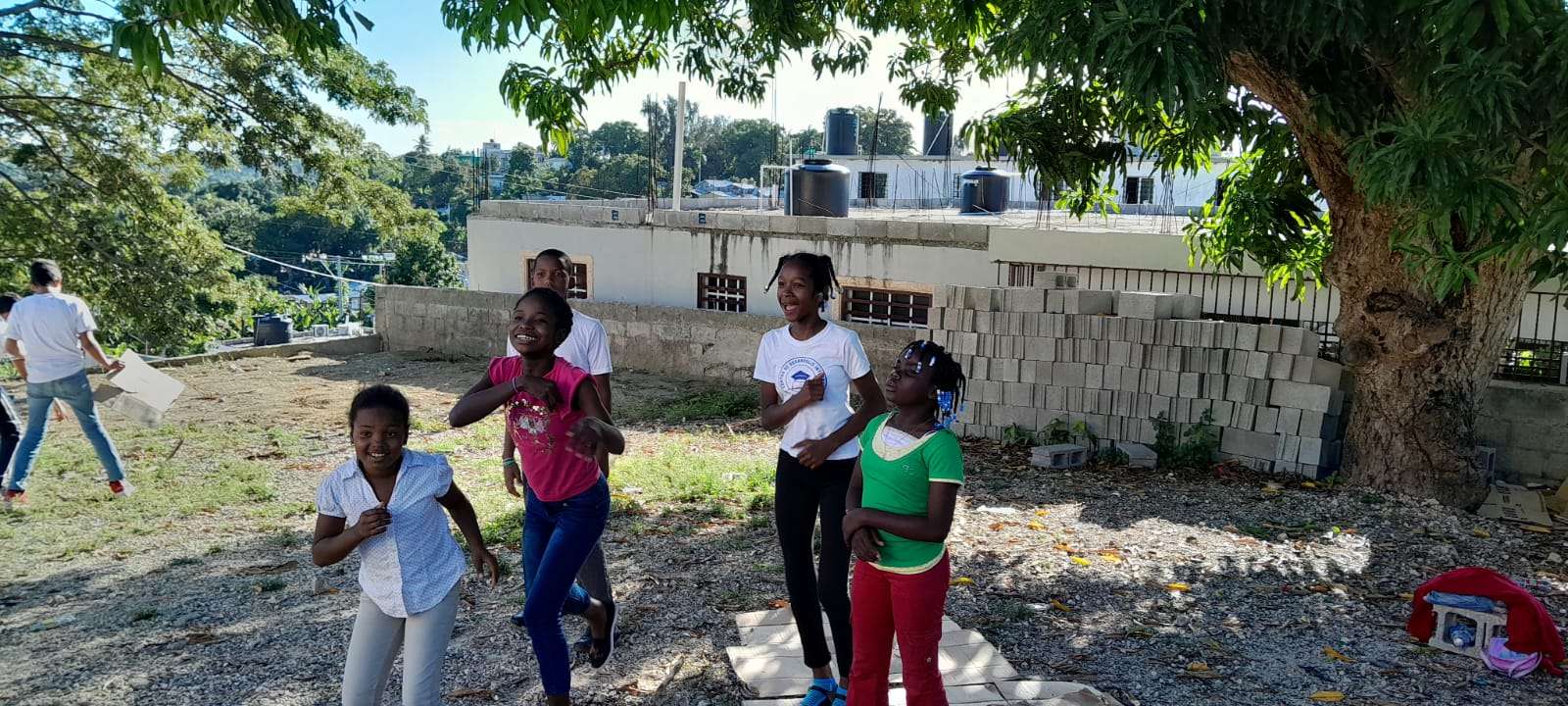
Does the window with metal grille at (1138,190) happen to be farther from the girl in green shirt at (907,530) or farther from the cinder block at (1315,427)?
the girl in green shirt at (907,530)

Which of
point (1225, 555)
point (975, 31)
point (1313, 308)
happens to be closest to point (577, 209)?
point (975, 31)

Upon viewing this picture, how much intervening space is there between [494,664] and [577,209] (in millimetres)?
13729

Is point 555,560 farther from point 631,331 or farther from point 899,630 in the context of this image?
point 631,331

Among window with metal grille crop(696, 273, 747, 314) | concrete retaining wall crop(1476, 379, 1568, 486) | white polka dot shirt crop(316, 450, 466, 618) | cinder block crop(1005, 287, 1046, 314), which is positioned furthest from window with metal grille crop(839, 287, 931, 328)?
white polka dot shirt crop(316, 450, 466, 618)

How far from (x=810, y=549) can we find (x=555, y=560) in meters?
0.89

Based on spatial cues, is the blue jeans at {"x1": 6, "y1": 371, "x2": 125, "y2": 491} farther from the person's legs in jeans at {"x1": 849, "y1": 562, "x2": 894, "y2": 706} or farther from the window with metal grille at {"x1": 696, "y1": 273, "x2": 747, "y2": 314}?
the window with metal grille at {"x1": 696, "y1": 273, "x2": 747, "y2": 314}

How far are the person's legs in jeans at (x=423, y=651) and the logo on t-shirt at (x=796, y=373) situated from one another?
1384 mm

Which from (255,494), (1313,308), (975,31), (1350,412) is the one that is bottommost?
(255,494)

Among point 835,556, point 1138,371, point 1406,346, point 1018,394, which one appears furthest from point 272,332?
point 835,556

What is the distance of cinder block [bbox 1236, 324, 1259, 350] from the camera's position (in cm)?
870

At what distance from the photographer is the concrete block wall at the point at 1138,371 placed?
28.2 ft

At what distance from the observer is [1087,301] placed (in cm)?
952

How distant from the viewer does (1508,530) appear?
7098mm

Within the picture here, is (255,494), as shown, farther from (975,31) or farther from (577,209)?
(577,209)
